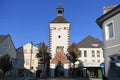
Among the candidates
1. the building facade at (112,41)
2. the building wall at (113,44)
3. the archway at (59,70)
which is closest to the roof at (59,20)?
the archway at (59,70)

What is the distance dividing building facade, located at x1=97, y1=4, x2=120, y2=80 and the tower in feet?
124

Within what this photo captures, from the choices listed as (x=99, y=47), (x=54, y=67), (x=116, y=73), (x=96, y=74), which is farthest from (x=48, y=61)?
(x=116, y=73)

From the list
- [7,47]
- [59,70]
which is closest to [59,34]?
[59,70]

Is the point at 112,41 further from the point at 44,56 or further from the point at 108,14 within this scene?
the point at 44,56

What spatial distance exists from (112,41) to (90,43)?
48995 mm

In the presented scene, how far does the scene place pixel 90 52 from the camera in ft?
228

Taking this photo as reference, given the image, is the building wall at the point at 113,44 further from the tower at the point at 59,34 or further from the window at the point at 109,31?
the tower at the point at 59,34

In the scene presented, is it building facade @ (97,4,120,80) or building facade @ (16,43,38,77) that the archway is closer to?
building facade @ (16,43,38,77)

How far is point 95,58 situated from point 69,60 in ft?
44.0

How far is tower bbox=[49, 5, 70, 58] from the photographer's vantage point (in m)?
62.0

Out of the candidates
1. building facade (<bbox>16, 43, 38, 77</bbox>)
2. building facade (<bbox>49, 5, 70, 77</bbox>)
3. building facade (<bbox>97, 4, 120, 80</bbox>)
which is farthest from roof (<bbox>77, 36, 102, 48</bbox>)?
building facade (<bbox>97, 4, 120, 80</bbox>)

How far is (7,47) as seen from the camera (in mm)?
67125

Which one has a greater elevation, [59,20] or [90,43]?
[59,20]

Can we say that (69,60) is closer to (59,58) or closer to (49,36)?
(59,58)
